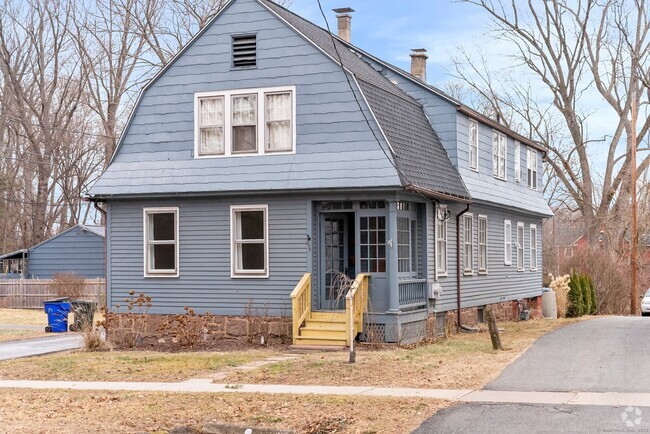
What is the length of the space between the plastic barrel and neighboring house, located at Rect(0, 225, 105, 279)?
19.3 m

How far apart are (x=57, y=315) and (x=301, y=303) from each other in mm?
10524

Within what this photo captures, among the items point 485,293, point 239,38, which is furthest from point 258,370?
point 485,293

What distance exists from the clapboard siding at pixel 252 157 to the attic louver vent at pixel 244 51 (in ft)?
0.45

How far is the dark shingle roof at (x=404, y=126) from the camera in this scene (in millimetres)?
20766

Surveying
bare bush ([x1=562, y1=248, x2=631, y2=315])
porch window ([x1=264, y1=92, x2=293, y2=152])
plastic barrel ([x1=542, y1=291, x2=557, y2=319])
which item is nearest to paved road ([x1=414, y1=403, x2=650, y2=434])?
porch window ([x1=264, y1=92, x2=293, y2=152])

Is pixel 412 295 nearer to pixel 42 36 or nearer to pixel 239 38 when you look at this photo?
pixel 239 38

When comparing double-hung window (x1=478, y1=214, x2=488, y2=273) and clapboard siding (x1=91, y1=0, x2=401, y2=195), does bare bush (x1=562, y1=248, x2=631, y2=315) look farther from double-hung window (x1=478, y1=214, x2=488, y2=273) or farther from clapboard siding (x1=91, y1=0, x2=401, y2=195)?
clapboard siding (x1=91, y1=0, x2=401, y2=195)

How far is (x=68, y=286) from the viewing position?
125 feet

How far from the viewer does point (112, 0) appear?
40.9m

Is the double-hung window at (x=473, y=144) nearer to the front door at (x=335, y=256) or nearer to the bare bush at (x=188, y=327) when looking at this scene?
the front door at (x=335, y=256)

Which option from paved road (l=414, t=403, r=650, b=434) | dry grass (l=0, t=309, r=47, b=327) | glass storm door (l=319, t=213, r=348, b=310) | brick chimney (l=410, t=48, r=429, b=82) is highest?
brick chimney (l=410, t=48, r=429, b=82)

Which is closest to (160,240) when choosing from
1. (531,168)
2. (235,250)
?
(235,250)

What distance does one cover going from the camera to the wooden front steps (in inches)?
777

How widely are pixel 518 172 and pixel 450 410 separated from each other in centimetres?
1963
